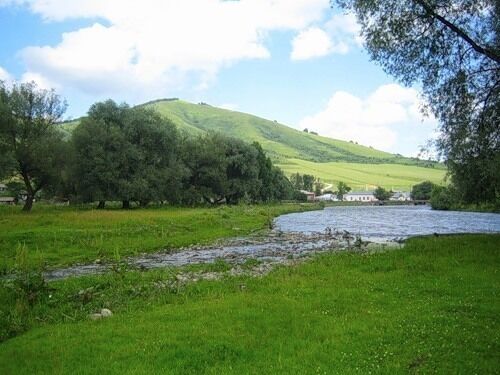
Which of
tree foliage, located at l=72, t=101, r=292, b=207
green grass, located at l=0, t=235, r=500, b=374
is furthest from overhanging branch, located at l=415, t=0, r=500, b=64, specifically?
tree foliage, located at l=72, t=101, r=292, b=207

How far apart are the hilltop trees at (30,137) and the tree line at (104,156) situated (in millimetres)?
125

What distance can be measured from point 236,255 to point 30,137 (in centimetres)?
4802

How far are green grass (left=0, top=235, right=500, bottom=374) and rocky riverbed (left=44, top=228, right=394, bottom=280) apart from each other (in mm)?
4501

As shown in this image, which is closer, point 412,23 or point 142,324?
point 142,324

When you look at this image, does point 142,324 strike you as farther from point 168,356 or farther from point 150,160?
point 150,160

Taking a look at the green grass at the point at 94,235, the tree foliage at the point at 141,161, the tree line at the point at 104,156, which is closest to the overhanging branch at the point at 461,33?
the green grass at the point at 94,235

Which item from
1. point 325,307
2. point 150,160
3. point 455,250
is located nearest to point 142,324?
point 325,307

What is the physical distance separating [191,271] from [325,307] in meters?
10.8

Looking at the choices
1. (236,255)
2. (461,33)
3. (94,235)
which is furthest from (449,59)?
(94,235)

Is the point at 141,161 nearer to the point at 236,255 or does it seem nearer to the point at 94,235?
the point at 94,235

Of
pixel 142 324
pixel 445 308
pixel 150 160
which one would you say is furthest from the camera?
pixel 150 160

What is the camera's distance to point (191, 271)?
77.9 ft

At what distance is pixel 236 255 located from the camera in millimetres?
31188

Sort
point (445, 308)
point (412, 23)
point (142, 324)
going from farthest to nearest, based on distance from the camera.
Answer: point (412, 23)
point (445, 308)
point (142, 324)
